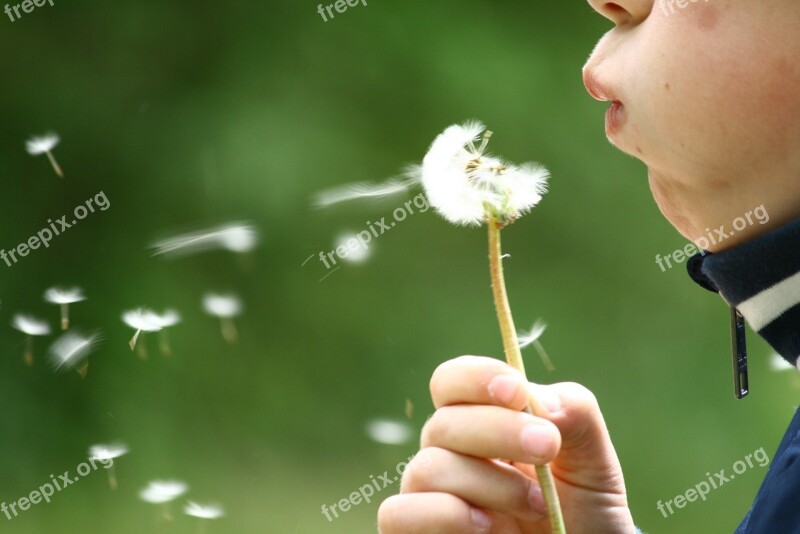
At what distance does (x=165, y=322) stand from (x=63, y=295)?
14 centimetres

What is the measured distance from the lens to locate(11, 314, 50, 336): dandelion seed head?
1.31 m

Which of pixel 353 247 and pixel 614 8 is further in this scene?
pixel 353 247

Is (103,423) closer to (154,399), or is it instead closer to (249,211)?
(154,399)

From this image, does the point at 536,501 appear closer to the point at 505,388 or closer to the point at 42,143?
the point at 505,388

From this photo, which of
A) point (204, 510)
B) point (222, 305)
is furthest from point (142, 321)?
point (204, 510)

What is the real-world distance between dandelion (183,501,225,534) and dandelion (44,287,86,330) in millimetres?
305

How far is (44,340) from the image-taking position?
135cm

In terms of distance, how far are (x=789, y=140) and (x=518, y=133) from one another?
1095mm

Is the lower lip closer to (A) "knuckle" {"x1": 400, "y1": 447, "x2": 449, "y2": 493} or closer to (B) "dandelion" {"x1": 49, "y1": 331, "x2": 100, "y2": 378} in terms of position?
(A) "knuckle" {"x1": 400, "y1": 447, "x2": 449, "y2": 493}

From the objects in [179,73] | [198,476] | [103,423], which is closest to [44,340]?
[103,423]

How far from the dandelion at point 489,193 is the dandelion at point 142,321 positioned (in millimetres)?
907

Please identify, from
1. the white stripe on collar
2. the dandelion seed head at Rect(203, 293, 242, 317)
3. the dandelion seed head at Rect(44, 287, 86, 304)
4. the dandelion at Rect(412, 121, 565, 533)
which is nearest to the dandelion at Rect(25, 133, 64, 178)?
the dandelion seed head at Rect(44, 287, 86, 304)

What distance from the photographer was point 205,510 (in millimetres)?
1222

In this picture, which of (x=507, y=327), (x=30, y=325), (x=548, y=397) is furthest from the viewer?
(x=30, y=325)
